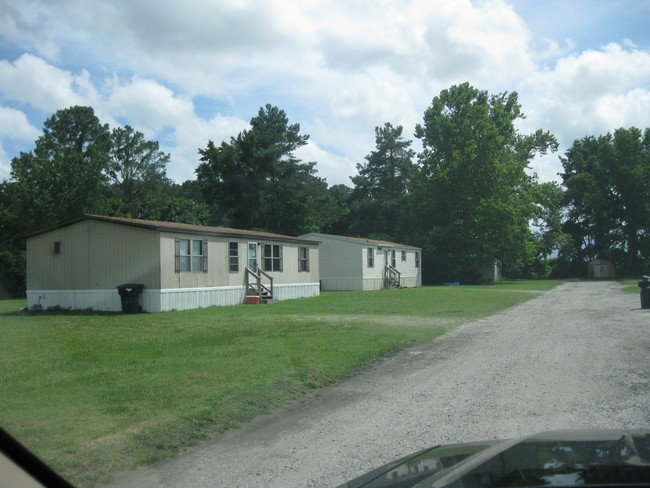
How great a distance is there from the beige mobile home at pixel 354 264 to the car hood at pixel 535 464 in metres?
34.5

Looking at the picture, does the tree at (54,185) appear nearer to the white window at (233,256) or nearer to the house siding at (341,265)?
the house siding at (341,265)

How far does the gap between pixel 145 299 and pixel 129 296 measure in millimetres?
626

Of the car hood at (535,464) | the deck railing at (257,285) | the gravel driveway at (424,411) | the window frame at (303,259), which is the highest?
the window frame at (303,259)

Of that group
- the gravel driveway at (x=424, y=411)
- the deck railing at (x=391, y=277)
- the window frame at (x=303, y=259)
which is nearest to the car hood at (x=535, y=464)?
the gravel driveway at (x=424, y=411)

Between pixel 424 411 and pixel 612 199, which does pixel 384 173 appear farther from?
pixel 424 411

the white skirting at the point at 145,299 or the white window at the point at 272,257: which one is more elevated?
the white window at the point at 272,257

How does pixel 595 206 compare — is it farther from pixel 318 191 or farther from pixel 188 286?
pixel 188 286

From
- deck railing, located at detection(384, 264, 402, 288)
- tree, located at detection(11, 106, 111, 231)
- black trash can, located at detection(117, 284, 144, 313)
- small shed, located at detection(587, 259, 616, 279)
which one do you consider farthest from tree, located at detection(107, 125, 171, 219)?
small shed, located at detection(587, 259, 616, 279)

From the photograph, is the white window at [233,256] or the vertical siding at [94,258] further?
the white window at [233,256]

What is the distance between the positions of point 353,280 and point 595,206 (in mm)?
36874

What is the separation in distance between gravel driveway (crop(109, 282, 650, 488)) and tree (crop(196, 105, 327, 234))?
40.3 m

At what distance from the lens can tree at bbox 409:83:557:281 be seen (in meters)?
48.3

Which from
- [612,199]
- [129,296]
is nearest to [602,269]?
[612,199]

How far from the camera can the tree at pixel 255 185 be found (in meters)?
50.6
